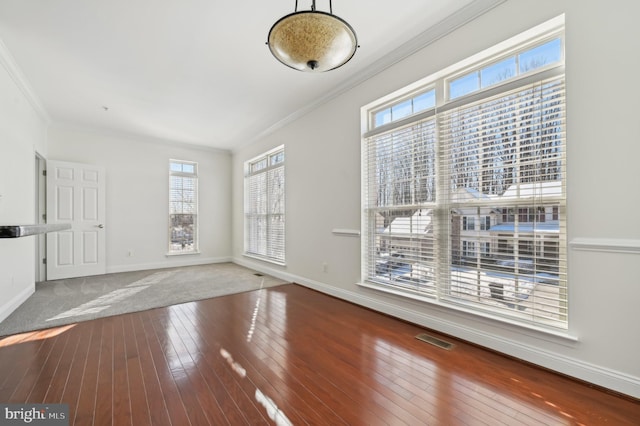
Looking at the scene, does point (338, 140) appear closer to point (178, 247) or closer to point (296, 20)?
point (296, 20)

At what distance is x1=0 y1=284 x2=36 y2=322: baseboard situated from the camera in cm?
300

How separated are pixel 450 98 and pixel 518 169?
3.17ft

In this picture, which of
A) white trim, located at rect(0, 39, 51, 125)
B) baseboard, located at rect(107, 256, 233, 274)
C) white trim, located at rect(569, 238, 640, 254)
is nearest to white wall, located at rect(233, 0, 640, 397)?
white trim, located at rect(569, 238, 640, 254)

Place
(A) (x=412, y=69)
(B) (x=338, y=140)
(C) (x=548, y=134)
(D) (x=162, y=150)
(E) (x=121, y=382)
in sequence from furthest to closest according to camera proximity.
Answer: (D) (x=162, y=150), (B) (x=338, y=140), (A) (x=412, y=69), (C) (x=548, y=134), (E) (x=121, y=382)

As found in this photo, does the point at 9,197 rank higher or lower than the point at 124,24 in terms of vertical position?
lower

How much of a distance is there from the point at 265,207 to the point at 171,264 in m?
2.56

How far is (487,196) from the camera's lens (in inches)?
94.1

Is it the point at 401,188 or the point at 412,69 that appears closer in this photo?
the point at 412,69

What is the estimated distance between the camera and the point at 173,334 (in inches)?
104

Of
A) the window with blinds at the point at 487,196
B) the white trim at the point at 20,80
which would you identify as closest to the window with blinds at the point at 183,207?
the white trim at the point at 20,80

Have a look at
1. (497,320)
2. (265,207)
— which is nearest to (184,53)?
(265,207)

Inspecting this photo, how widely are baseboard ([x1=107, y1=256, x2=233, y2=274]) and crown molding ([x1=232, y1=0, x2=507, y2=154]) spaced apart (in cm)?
435

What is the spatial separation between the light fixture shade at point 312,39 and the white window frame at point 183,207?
545 centimetres

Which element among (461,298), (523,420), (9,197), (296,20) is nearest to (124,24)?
(296,20)
